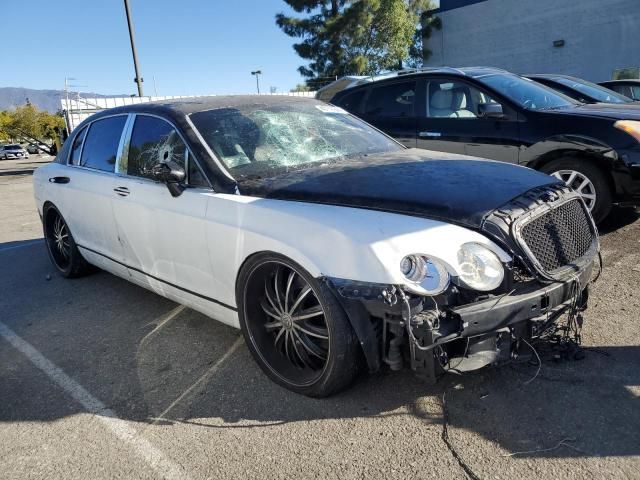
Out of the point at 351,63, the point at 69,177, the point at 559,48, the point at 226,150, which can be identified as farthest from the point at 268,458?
the point at 351,63

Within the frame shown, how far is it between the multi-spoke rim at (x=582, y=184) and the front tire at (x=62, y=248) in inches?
188

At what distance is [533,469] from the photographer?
6.97 ft

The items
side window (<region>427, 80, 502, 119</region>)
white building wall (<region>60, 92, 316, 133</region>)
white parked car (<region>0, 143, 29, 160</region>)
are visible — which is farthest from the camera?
white parked car (<region>0, 143, 29, 160</region>)

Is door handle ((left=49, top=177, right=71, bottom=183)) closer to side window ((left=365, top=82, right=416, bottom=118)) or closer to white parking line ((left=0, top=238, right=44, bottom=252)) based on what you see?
white parking line ((left=0, top=238, right=44, bottom=252))

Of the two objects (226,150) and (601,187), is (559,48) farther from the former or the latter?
(226,150)

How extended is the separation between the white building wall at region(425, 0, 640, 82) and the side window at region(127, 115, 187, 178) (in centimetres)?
2737

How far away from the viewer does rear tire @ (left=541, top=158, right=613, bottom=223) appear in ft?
16.3

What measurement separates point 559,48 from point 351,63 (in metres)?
12.2

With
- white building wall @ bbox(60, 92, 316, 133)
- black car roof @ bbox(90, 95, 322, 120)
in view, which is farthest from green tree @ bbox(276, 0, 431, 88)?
black car roof @ bbox(90, 95, 322, 120)

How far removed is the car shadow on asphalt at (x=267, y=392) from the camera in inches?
93.7

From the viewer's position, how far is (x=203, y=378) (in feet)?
10.2

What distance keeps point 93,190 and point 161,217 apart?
49.9 inches

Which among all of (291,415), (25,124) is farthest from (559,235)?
(25,124)

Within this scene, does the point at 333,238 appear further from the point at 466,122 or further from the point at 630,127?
the point at 466,122
